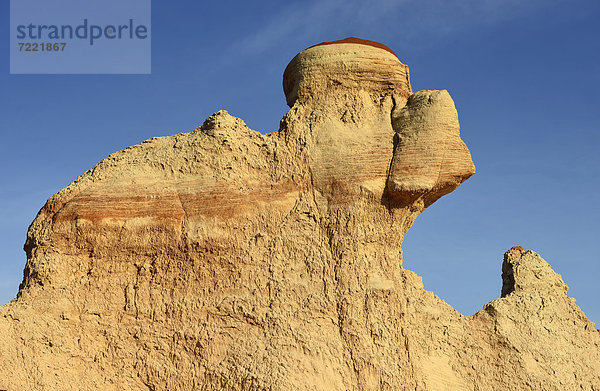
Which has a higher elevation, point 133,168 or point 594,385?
point 133,168

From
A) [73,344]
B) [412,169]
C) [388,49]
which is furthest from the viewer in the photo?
[388,49]

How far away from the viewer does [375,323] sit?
507 inches

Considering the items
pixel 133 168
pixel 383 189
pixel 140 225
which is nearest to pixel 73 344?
pixel 140 225

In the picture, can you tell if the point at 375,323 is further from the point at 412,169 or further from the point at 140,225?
the point at 140,225

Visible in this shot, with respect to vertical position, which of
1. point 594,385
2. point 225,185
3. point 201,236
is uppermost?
point 225,185

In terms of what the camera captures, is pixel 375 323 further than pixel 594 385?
No

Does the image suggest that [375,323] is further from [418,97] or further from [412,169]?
[418,97]

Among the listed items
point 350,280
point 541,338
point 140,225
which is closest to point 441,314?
point 541,338

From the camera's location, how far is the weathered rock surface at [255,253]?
40.8ft

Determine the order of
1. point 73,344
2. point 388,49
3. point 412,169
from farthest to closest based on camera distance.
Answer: point 388,49
point 412,169
point 73,344

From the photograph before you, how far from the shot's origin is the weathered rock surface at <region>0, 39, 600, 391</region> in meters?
12.4

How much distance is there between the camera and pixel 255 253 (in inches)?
512

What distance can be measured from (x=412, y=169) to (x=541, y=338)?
14.7 feet

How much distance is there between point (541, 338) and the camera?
50.1ft
